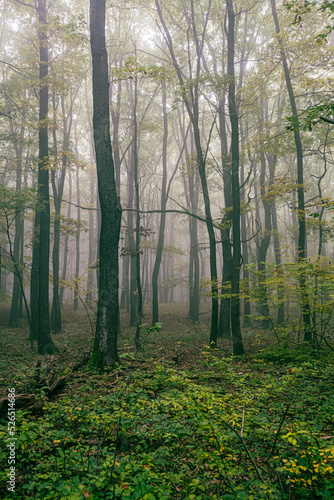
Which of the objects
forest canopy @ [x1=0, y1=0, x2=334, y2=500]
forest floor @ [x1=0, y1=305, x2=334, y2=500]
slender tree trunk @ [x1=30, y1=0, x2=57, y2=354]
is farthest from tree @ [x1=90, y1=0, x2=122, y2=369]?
slender tree trunk @ [x1=30, y1=0, x2=57, y2=354]

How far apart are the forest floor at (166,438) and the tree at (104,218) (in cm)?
71

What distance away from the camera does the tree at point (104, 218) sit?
679 centimetres

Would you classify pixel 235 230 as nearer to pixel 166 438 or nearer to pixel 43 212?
pixel 166 438

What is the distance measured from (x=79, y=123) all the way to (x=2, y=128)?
623 centimetres

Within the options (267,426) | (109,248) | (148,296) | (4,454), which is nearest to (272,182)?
(109,248)

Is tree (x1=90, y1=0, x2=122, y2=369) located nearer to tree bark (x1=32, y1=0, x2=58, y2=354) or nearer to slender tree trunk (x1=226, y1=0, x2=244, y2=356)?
slender tree trunk (x1=226, y1=0, x2=244, y2=356)

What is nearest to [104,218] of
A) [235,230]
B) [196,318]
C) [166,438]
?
[235,230]

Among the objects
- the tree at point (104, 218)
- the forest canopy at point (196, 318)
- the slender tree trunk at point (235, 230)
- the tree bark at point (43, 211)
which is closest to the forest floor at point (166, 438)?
the forest canopy at point (196, 318)

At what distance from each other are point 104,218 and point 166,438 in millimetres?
5102

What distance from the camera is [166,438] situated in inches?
138

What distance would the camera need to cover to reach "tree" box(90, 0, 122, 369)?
267 inches

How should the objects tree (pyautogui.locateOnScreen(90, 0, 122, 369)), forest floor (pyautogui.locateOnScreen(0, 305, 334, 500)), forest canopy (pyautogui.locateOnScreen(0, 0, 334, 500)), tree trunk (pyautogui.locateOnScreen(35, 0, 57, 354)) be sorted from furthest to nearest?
tree trunk (pyautogui.locateOnScreen(35, 0, 57, 354)) < tree (pyautogui.locateOnScreen(90, 0, 122, 369)) < forest canopy (pyautogui.locateOnScreen(0, 0, 334, 500)) < forest floor (pyautogui.locateOnScreen(0, 305, 334, 500))

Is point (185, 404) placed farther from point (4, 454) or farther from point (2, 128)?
point (2, 128)

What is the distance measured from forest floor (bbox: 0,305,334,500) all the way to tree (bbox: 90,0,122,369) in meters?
0.71
